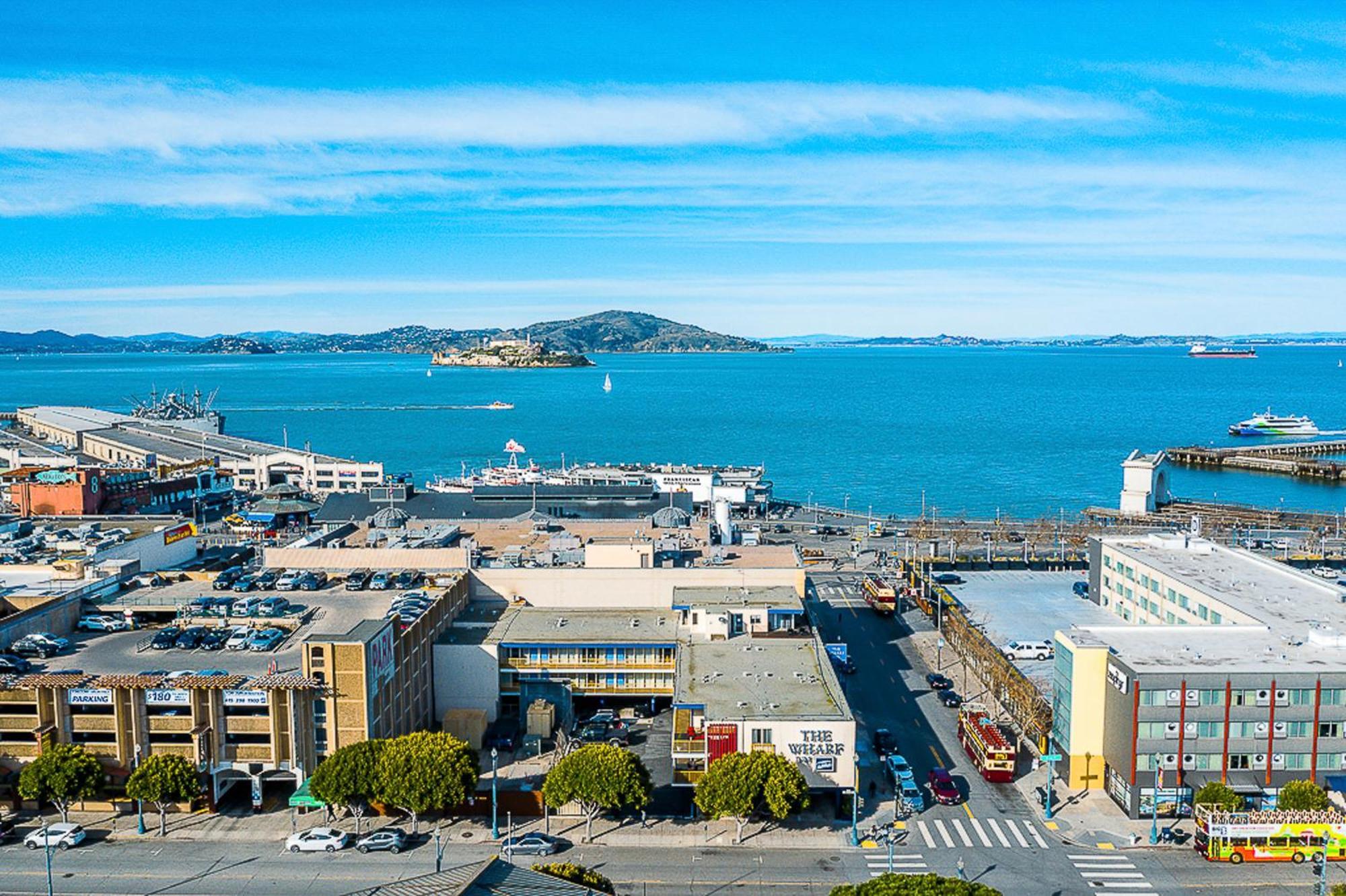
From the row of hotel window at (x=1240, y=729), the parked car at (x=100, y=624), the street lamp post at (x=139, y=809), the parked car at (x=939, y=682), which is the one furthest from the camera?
the parked car at (x=939, y=682)

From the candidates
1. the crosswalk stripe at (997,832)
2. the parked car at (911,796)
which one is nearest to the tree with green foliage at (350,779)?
the parked car at (911,796)

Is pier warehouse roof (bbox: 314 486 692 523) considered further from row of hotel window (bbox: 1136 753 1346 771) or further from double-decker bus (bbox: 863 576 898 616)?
row of hotel window (bbox: 1136 753 1346 771)

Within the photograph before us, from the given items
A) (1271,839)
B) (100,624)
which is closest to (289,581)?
(100,624)

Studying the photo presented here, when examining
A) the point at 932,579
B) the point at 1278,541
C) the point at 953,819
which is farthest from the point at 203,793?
the point at 1278,541

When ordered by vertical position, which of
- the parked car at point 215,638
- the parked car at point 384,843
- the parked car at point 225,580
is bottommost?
the parked car at point 384,843

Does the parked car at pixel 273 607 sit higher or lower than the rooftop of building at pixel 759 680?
higher

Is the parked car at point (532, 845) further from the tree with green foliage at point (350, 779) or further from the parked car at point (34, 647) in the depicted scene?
the parked car at point (34, 647)

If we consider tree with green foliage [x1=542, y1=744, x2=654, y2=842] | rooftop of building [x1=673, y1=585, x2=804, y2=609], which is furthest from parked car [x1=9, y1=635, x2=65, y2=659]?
rooftop of building [x1=673, y1=585, x2=804, y2=609]

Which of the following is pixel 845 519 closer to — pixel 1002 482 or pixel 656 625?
pixel 1002 482

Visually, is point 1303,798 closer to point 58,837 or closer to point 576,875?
point 576,875
